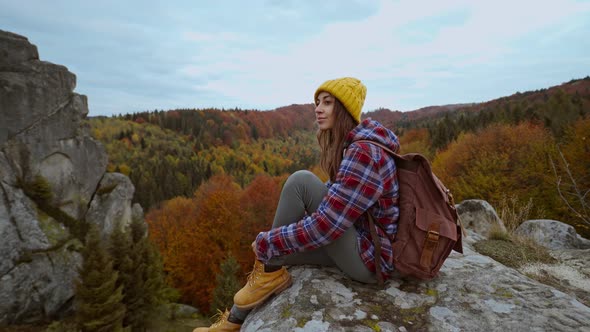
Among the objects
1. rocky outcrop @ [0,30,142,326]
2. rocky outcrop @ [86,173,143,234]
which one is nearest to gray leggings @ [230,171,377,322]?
rocky outcrop @ [0,30,142,326]

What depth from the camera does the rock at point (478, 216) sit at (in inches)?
247

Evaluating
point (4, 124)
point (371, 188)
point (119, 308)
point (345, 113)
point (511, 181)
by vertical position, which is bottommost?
point (119, 308)

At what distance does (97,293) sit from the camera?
13445 millimetres

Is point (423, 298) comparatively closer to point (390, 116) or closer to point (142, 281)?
point (142, 281)

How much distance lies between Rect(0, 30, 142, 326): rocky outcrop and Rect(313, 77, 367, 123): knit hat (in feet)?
67.9

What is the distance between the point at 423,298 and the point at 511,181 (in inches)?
995

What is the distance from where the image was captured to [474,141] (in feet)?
93.7

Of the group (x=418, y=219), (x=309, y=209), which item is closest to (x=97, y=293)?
(x=309, y=209)

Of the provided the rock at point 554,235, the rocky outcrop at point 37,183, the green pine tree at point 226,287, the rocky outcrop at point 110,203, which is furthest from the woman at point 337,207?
the rocky outcrop at point 110,203

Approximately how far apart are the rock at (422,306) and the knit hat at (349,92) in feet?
5.12

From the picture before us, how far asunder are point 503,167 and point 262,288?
27.0 m

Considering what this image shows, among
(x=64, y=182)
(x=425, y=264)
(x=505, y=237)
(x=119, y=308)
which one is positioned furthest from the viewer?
(x=64, y=182)

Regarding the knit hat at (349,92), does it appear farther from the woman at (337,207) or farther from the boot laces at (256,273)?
the boot laces at (256,273)

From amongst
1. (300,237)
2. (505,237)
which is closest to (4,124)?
(300,237)
